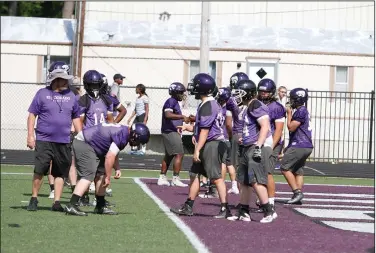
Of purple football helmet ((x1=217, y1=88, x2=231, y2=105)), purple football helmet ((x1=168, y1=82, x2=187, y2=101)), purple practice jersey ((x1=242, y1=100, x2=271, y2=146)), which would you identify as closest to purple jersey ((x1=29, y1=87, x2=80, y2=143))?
purple practice jersey ((x1=242, y1=100, x2=271, y2=146))

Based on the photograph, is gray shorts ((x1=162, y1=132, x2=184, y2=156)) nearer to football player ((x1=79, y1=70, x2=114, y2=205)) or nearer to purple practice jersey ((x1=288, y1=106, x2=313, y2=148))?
purple practice jersey ((x1=288, y1=106, x2=313, y2=148))

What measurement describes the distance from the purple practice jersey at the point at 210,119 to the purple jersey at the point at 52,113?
1643 millimetres

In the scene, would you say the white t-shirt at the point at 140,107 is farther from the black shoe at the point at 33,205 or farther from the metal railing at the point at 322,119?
the black shoe at the point at 33,205

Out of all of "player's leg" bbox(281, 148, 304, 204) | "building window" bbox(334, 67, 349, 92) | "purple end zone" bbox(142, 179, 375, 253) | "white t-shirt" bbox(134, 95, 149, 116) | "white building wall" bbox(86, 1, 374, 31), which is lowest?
"purple end zone" bbox(142, 179, 375, 253)

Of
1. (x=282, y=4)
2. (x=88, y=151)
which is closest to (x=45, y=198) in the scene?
(x=88, y=151)

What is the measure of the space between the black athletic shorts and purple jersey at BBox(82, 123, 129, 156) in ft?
2.04

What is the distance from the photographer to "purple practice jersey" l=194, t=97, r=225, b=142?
507 inches

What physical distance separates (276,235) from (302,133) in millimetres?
4691

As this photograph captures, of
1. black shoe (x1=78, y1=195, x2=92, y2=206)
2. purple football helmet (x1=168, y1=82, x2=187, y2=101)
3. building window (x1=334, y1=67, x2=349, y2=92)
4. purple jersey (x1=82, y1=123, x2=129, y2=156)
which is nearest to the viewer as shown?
purple jersey (x1=82, y1=123, x2=129, y2=156)

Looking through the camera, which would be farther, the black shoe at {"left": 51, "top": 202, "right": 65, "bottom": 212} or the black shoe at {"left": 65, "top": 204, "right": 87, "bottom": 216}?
the black shoe at {"left": 51, "top": 202, "right": 65, "bottom": 212}

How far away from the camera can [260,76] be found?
98.6 ft

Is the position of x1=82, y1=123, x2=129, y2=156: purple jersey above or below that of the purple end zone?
above

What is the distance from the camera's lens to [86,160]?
1223 centimetres

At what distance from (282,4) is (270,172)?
77.8ft
